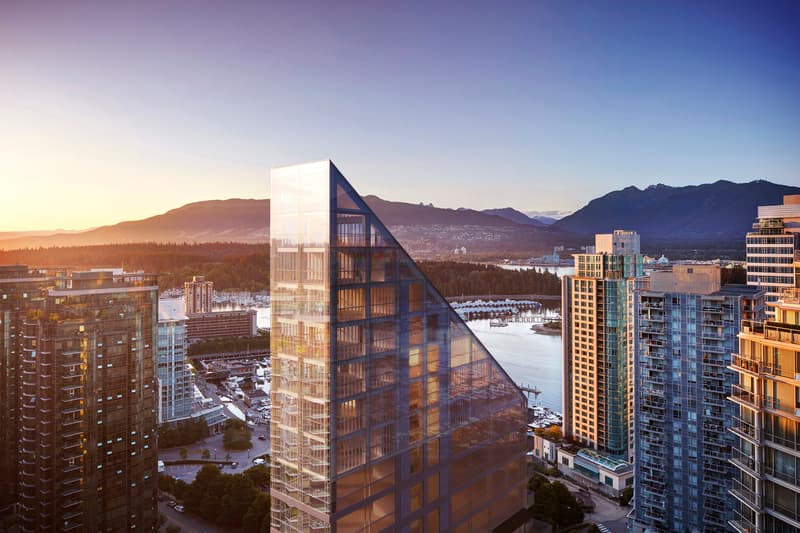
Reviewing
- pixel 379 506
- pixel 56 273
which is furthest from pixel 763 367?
pixel 56 273

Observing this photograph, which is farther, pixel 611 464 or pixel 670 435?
pixel 611 464

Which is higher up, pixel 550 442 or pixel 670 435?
pixel 670 435

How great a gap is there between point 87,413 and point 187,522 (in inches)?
114

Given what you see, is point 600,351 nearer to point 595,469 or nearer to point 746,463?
point 595,469

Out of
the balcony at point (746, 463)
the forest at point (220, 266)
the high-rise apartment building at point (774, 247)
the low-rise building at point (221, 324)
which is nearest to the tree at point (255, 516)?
the forest at point (220, 266)

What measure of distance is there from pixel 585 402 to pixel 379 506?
9946mm

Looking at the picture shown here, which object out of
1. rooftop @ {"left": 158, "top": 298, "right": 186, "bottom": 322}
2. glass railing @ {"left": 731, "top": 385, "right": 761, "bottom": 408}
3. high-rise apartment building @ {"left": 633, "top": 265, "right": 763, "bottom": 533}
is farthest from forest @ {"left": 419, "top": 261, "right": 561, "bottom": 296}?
glass railing @ {"left": 731, "top": 385, "right": 761, "bottom": 408}

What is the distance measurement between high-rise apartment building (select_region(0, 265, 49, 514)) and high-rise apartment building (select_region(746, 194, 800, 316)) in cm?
1222

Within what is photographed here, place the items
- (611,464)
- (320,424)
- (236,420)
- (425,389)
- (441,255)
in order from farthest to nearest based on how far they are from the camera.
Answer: (441,255)
(236,420)
(611,464)
(425,389)
(320,424)

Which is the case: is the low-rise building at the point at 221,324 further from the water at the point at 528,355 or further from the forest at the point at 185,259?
the water at the point at 528,355

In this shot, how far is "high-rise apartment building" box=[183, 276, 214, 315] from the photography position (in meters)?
22.0

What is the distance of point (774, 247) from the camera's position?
9.72 metres

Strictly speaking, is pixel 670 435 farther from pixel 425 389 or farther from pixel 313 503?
pixel 313 503

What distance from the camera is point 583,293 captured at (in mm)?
12234
